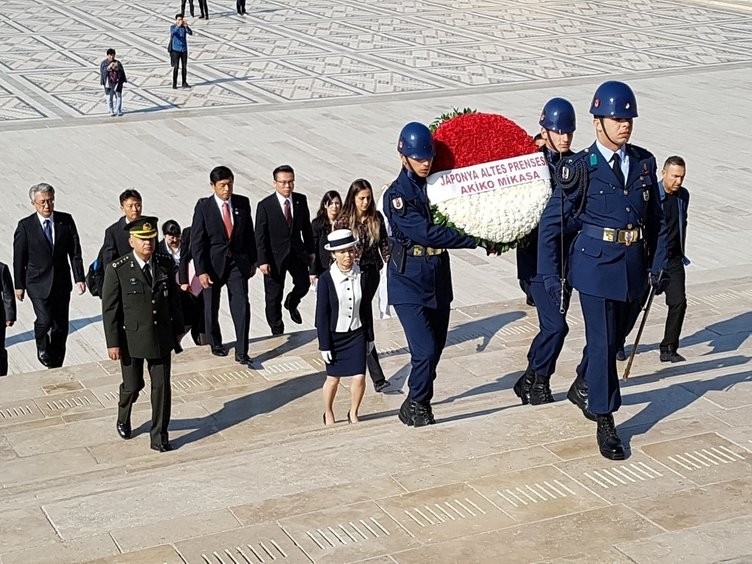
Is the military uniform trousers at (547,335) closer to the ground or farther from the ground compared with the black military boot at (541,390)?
farther from the ground

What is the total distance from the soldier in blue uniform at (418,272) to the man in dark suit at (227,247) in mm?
2463

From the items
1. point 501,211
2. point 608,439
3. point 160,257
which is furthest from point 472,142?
point 160,257

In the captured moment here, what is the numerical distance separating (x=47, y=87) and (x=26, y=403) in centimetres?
1441

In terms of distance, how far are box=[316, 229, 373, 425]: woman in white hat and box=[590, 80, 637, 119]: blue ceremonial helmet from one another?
72.9 inches

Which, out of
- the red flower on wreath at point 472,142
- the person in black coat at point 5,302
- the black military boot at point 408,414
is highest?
the red flower on wreath at point 472,142

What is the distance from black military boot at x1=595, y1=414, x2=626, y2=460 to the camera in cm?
561

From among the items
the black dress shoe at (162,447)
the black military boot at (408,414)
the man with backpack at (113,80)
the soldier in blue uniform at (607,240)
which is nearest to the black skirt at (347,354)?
the black military boot at (408,414)

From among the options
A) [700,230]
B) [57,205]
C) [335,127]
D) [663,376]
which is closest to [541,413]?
[663,376]

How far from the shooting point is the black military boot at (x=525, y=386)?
7.02 m

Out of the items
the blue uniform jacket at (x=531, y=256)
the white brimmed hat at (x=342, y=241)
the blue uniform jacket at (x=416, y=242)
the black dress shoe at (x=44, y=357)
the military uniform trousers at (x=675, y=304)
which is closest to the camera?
the blue uniform jacket at (x=416, y=242)

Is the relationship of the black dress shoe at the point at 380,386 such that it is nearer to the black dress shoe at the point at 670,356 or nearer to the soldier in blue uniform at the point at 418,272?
the soldier in blue uniform at the point at 418,272

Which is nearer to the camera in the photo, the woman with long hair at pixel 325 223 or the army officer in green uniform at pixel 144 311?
the army officer in green uniform at pixel 144 311

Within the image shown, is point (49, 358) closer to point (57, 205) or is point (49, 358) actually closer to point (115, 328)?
point (115, 328)

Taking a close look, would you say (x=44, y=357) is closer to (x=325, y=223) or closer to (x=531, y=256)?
(x=325, y=223)
